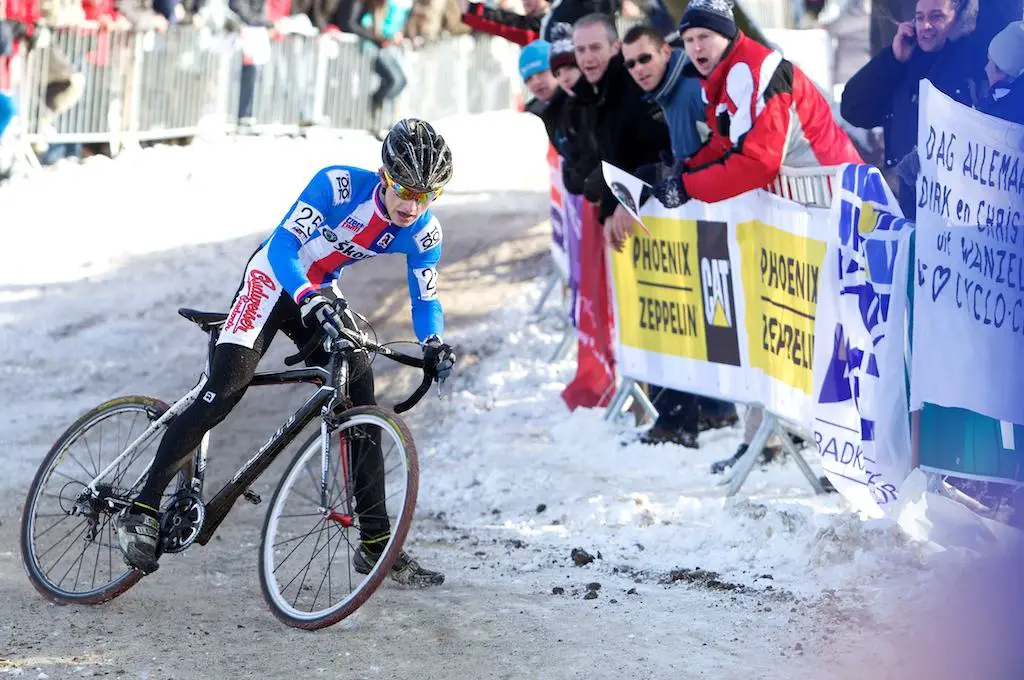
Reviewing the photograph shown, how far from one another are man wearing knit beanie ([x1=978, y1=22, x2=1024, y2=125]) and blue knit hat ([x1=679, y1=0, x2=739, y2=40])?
5.27ft

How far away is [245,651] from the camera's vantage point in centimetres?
543

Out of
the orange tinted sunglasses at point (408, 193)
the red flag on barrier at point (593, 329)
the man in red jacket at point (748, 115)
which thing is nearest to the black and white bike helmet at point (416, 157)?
the orange tinted sunglasses at point (408, 193)

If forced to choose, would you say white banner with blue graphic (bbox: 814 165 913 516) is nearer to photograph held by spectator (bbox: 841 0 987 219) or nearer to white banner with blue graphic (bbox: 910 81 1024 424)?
white banner with blue graphic (bbox: 910 81 1024 424)

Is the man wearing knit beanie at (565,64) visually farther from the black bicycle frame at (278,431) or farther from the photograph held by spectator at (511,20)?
the black bicycle frame at (278,431)

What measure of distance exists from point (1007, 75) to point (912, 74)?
43.9 inches

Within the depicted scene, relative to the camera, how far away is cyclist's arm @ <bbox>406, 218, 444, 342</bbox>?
5995 mm

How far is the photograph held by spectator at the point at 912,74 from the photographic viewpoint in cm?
671

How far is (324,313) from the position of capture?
536 cm

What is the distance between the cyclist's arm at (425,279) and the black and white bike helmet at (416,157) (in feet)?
1.53

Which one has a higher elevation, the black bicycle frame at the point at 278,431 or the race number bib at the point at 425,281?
the race number bib at the point at 425,281

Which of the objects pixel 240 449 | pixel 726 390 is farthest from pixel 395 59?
pixel 726 390

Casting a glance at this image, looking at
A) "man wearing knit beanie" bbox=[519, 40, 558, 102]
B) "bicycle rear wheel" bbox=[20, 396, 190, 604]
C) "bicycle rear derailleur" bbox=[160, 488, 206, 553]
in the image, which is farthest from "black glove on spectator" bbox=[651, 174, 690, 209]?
"bicycle rear derailleur" bbox=[160, 488, 206, 553]

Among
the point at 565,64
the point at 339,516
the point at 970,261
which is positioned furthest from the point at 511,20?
the point at 339,516

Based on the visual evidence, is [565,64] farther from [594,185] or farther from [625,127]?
[594,185]
